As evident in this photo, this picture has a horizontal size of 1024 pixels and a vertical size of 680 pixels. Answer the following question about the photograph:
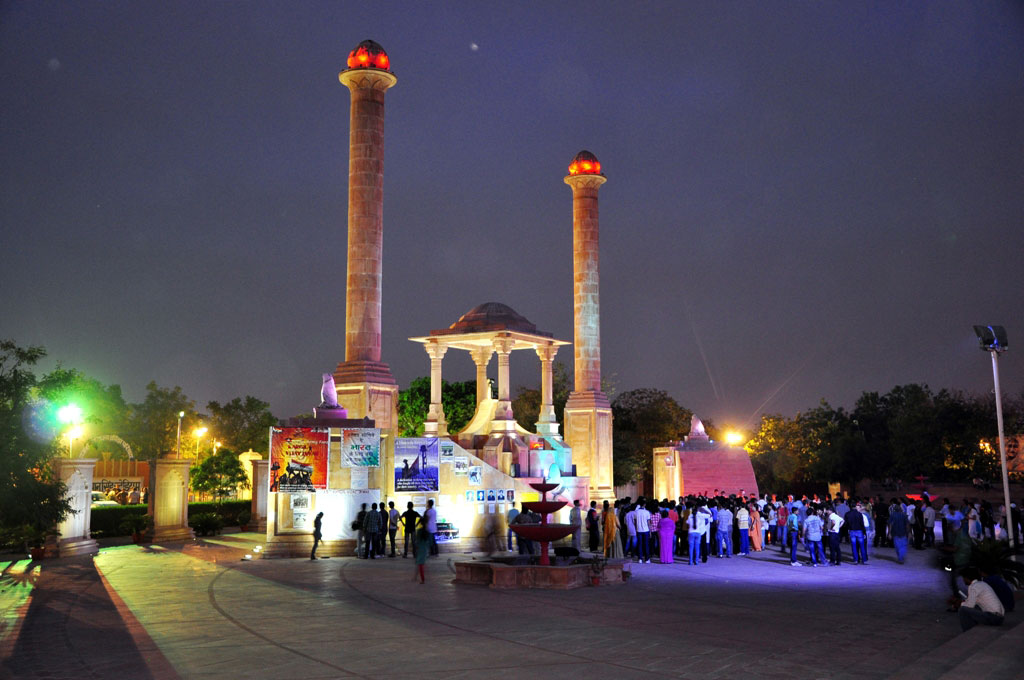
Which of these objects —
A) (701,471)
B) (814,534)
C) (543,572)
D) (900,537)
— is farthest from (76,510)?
(701,471)

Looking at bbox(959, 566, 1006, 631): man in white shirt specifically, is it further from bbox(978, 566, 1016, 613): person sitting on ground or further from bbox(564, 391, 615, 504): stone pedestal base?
bbox(564, 391, 615, 504): stone pedestal base

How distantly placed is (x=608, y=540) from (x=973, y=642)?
1116cm

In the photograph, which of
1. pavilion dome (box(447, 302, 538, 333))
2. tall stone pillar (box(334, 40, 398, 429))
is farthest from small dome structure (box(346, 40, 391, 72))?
pavilion dome (box(447, 302, 538, 333))

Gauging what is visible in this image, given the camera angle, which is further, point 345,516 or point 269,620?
point 345,516

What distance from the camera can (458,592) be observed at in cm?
1441

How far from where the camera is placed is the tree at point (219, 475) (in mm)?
37719

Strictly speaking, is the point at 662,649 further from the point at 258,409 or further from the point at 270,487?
the point at 258,409

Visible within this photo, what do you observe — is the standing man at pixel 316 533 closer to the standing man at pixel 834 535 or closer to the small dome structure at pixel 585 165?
the standing man at pixel 834 535

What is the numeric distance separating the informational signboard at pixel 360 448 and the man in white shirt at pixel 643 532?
632 centimetres

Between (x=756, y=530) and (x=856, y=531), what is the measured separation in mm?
3270

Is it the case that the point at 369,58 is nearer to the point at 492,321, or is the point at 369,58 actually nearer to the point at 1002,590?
the point at 492,321

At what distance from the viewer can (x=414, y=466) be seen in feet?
73.2

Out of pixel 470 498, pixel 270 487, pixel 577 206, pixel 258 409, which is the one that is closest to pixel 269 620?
pixel 270 487

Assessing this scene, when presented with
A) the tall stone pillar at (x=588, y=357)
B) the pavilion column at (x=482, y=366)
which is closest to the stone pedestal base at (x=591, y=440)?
the tall stone pillar at (x=588, y=357)
